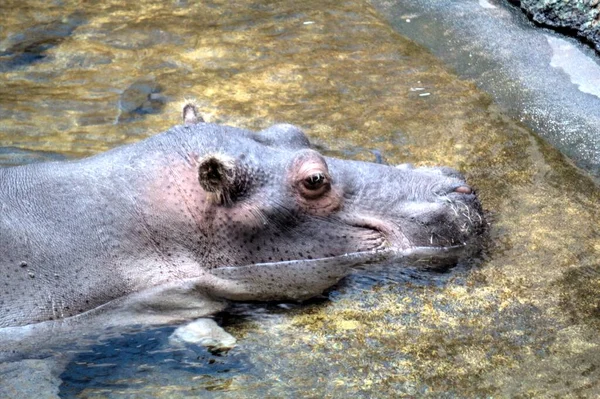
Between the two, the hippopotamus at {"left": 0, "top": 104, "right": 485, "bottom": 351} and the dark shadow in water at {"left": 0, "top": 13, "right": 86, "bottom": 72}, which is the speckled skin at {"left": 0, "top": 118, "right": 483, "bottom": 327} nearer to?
the hippopotamus at {"left": 0, "top": 104, "right": 485, "bottom": 351}

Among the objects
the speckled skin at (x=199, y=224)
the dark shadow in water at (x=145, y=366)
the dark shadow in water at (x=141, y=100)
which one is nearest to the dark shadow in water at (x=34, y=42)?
the dark shadow in water at (x=141, y=100)

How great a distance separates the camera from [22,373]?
490 centimetres

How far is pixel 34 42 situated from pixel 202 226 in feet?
14.4

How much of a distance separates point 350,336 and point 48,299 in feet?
5.28

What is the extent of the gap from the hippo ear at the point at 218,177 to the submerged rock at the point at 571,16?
12.6 ft

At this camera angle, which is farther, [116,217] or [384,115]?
[384,115]

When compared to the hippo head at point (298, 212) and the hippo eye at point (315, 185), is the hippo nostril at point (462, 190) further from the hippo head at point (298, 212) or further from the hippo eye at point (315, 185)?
the hippo eye at point (315, 185)

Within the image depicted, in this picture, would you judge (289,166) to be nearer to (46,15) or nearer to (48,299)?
(48,299)

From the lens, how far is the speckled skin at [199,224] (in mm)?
5340

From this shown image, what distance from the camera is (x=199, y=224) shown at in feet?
18.4

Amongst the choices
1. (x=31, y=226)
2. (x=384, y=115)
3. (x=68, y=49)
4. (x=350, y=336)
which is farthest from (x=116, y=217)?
(x=68, y=49)

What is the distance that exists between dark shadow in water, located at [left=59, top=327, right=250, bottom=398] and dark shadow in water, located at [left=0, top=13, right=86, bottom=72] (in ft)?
14.1

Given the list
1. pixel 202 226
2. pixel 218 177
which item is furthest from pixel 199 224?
pixel 218 177

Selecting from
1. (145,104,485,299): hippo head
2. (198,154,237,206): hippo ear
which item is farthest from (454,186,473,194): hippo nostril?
(198,154,237,206): hippo ear
